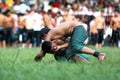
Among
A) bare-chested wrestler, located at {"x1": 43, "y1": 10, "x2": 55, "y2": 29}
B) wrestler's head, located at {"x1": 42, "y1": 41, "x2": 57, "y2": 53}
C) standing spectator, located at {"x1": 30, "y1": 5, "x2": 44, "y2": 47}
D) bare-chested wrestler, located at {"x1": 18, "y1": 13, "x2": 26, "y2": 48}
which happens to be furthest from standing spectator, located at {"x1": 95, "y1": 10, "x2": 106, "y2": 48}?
wrestler's head, located at {"x1": 42, "y1": 41, "x2": 57, "y2": 53}

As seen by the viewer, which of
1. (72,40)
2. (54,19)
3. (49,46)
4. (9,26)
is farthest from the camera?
(54,19)

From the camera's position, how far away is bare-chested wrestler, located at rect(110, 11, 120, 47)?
28.2 m

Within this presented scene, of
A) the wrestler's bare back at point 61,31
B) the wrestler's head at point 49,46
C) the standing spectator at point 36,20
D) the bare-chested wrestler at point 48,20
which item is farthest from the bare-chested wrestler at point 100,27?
the wrestler's head at point 49,46

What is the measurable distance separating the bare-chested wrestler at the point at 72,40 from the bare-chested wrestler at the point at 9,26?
14444 mm

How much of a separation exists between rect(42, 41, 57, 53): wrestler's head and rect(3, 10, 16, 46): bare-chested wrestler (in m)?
15.0

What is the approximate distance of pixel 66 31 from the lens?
12.1m

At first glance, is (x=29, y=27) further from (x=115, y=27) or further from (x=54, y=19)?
(x=115, y=27)

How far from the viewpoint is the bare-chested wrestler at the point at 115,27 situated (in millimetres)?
28219

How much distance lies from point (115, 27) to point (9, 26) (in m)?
5.90

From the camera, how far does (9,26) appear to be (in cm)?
2670

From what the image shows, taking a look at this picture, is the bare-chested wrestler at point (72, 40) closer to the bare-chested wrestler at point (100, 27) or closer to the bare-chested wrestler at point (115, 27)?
the bare-chested wrestler at point (100, 27)

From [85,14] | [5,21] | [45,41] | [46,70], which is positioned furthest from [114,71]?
[85,14]

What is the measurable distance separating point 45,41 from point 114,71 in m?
2.24

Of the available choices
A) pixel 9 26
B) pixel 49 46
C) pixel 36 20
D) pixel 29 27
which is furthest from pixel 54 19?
pixel 49 46
